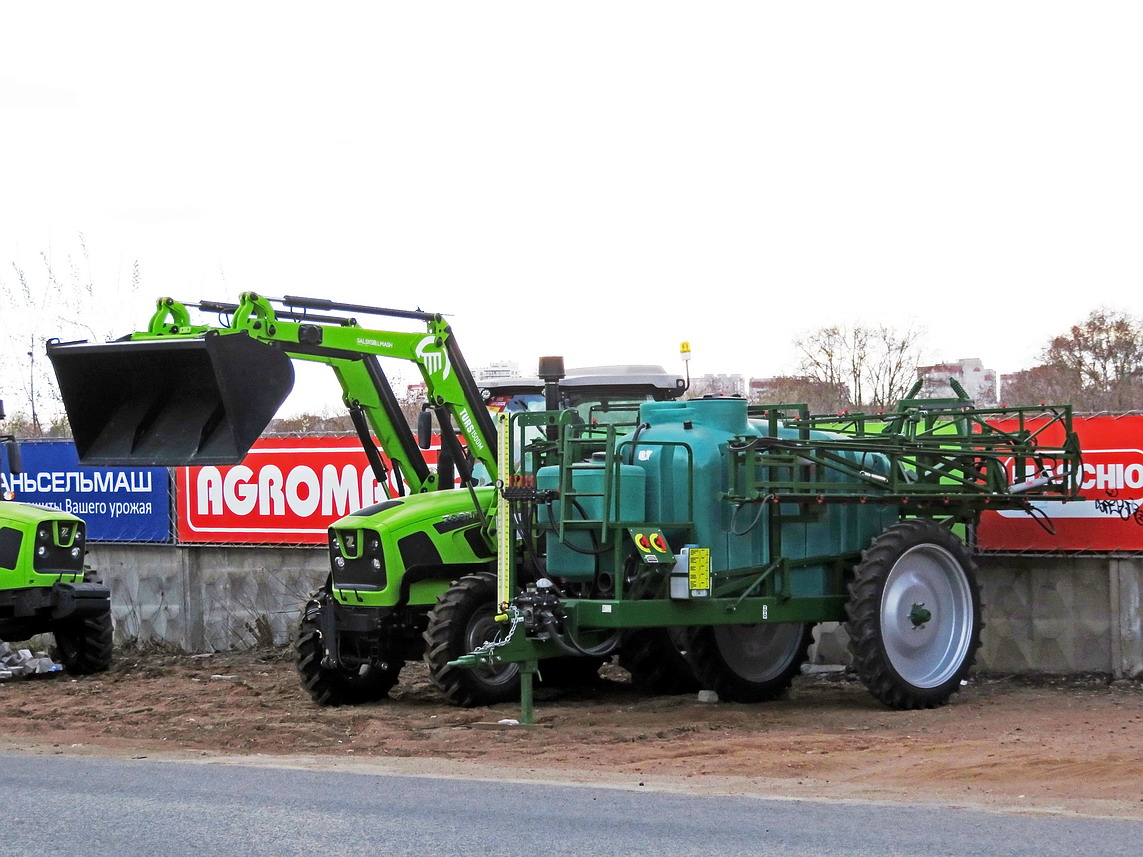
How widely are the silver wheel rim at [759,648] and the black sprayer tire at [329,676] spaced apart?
8.50 feet

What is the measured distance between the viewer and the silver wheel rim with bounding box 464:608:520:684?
11742mm

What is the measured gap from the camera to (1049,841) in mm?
6828

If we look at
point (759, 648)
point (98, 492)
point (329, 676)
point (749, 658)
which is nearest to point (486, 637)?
point (329, 676)

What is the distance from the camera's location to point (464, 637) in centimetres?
1170

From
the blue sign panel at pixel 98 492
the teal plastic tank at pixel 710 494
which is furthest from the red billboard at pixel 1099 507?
the blue sign panel at pixel 98 492

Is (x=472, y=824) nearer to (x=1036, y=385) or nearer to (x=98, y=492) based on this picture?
(x=98, y=492)

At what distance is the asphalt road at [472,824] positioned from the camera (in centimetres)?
677

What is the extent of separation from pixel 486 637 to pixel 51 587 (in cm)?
613

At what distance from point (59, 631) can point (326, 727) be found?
20.3ft

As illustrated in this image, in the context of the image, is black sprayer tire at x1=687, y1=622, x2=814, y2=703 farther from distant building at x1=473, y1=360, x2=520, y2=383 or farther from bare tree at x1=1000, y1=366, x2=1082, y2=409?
bare tree at x1=1000, y1=366, x2=1082, y2=409

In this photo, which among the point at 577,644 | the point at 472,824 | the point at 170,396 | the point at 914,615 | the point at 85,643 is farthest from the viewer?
the point at 85,643

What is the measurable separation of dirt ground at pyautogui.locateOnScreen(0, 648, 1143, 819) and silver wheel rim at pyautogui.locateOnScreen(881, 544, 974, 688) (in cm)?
37

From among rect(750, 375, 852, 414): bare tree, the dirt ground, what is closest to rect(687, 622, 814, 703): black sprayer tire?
the dirt ground

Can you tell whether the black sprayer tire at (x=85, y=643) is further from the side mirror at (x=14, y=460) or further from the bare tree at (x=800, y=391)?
the bare tree at (x=800, y=391)
